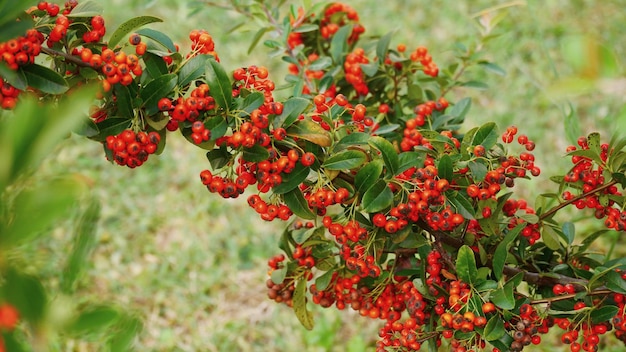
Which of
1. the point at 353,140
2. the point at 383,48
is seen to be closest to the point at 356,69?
the point at 383,48

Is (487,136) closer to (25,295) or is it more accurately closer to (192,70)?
(192,70)

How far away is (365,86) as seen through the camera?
1871mm

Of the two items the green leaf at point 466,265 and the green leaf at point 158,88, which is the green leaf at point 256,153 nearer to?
the green leaf at point 158,88

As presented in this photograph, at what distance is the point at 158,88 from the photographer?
4.09 feet

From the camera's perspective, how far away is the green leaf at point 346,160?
1289 mm

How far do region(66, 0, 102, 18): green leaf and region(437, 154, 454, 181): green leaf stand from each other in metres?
0.74

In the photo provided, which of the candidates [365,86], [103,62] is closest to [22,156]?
[103,62]

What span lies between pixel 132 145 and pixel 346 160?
0.42 metres

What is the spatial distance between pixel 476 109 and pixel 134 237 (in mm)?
2066

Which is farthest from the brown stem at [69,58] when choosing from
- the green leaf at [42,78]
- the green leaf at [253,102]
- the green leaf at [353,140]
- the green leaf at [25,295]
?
the green leaf at [25,295]

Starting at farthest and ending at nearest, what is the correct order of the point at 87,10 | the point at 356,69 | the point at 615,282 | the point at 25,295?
the point at 356,69, the point at 615,282, the point at 87,10, the point at 25,295

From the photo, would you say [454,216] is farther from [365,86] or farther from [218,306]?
[218,306]

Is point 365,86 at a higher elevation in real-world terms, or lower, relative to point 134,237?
higher

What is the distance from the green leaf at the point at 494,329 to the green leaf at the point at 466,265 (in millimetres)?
90
